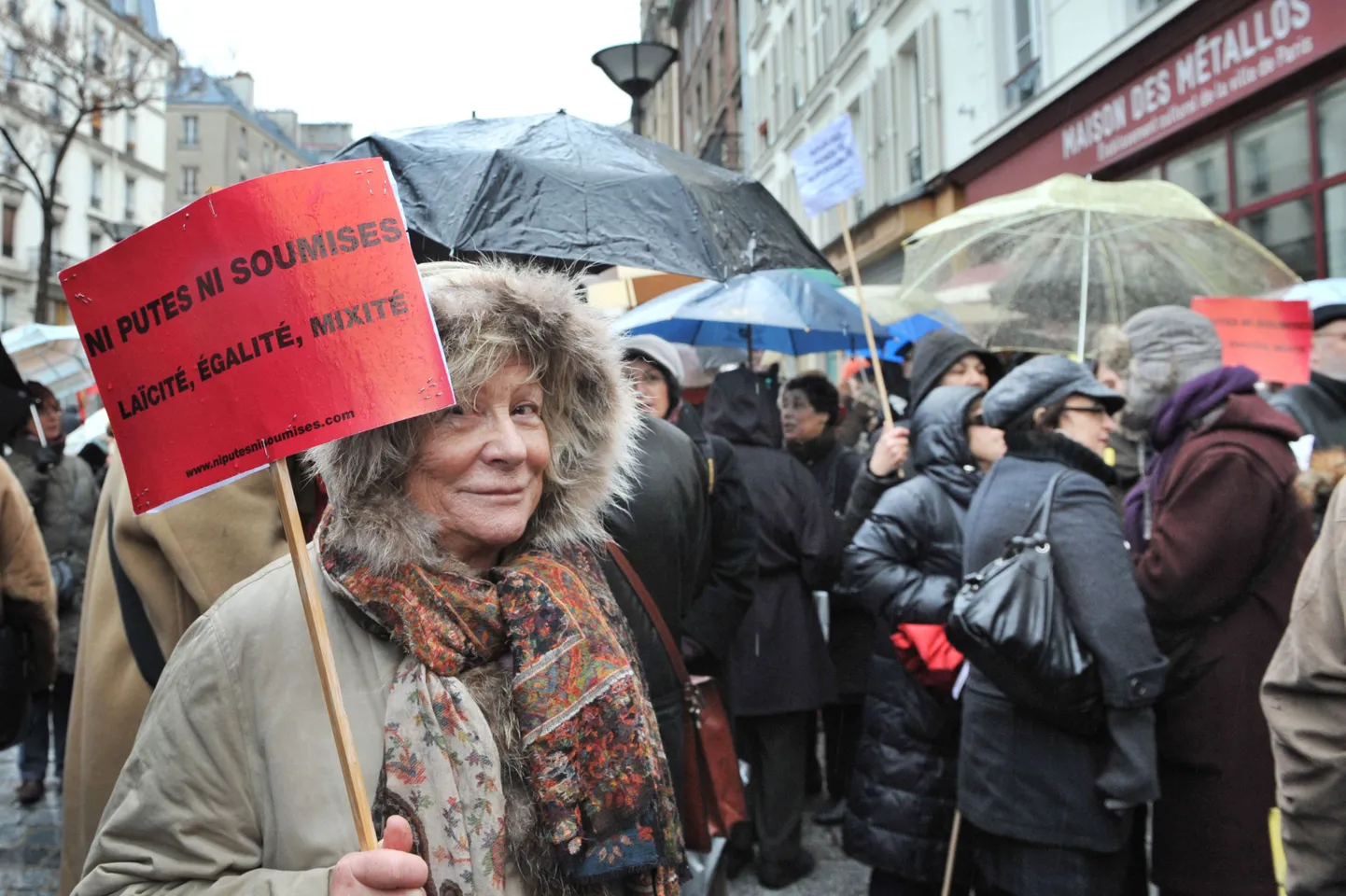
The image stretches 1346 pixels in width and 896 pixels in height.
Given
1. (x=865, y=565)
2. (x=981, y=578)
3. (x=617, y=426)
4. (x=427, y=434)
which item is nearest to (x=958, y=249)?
(x=865, y=565)

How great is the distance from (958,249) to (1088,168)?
6.41m

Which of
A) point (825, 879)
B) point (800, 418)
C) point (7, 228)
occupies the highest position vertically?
point (7, 228)

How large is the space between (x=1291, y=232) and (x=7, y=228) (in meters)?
45.1

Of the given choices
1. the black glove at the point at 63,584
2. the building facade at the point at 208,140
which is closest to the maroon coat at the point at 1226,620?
the black glove at the point at 63,584

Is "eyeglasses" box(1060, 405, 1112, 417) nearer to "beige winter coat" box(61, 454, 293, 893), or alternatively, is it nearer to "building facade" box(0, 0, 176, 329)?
"beige winter coat" box(61, 454, 293, 893)

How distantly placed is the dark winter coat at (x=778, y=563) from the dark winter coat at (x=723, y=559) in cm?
76

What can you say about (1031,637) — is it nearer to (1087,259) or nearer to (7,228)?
(1087,259)

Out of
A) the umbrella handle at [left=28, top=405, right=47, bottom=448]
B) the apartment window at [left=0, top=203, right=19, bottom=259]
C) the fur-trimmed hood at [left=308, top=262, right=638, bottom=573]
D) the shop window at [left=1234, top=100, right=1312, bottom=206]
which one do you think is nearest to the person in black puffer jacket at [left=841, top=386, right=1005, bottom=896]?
the fur-trimmed hood at [left=308, top=262, right=638, bottom=573]

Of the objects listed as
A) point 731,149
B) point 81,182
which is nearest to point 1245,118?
point 731,149

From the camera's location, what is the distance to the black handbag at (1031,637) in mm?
2734

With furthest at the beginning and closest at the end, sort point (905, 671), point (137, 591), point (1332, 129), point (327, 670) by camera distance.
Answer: point (1332, 129) < point (905, 671) < point (137, 591) < point (327, 670)

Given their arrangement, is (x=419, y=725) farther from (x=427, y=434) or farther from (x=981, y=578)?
(x=981, y=578)

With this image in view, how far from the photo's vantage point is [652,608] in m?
2.44

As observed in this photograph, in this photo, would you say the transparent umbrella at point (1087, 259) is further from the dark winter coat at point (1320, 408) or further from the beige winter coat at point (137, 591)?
the beige winter coat at point (137, 591)
